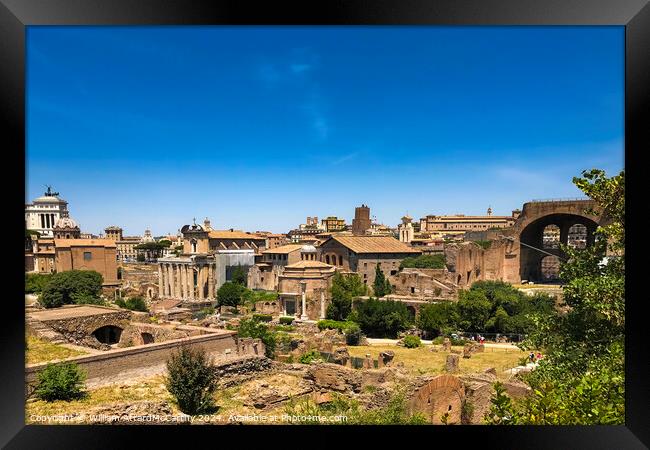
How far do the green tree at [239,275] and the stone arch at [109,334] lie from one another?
18.4 m

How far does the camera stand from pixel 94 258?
2638 centimetres

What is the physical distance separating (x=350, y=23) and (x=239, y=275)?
1208 inches

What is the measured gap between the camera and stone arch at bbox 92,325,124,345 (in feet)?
45.0

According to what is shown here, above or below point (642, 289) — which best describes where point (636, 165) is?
above

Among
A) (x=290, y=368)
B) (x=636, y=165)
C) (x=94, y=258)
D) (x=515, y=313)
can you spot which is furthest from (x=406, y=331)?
(x=94, y=258)

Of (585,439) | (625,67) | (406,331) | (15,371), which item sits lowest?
(406,331)

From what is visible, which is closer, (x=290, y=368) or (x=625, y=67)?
(x=625, y=67)

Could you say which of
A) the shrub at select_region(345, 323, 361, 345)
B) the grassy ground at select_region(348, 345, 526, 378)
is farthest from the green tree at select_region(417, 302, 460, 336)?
the shrub at select_region(345, 323, 361, 345)

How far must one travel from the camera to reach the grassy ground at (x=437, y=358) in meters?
13.3

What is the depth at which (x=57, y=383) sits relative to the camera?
7.25 meters

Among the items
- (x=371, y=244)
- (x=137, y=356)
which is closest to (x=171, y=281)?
(x=371, y=244)

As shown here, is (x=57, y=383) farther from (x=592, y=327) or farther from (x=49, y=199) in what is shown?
(x=49, y=199)

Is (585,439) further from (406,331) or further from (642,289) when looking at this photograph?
(406,331)

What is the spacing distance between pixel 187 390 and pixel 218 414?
Answer: 2.15 feet
